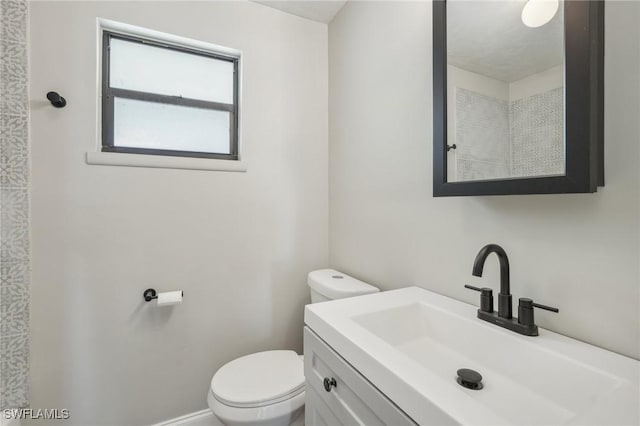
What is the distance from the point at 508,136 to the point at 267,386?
1.35m

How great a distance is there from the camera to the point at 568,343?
0.70 m

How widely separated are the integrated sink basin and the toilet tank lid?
0.31 meters

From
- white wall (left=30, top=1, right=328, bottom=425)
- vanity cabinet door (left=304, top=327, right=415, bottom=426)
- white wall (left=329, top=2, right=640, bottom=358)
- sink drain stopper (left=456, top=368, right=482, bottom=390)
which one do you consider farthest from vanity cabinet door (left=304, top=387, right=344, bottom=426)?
white wall (left=30, top=1, right=328, bottom=425)

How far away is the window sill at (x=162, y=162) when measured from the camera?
1349 mm

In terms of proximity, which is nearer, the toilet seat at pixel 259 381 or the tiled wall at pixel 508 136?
the tiled wall at pixel 508 136

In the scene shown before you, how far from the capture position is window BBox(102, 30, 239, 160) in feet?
4.78

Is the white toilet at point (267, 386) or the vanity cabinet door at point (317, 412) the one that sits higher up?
the vanity cabinet door at point (317, 412)

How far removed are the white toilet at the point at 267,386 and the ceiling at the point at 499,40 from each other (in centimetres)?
100

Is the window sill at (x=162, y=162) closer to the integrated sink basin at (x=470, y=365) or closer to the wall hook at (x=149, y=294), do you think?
the wall hook at (x=149, y=294)

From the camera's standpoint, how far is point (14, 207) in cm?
117

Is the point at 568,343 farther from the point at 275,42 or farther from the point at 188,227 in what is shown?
the point at 275,42

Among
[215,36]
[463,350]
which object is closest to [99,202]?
[215,36]

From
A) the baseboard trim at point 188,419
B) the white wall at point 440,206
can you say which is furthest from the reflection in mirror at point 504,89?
the baseboard trim at point 188,419

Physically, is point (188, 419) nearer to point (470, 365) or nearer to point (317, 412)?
A: point (317, 412)
